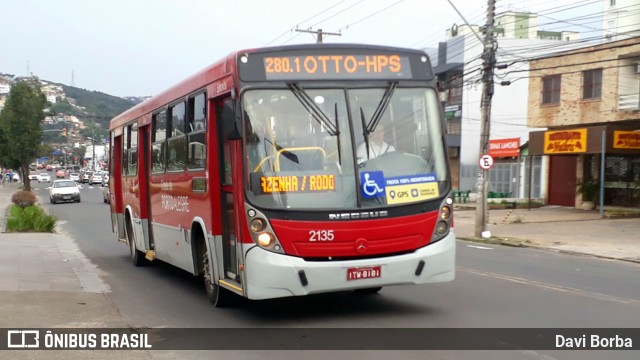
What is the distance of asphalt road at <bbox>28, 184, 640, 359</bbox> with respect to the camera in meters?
7.50

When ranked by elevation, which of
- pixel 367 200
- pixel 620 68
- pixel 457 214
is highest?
pixel 620 68

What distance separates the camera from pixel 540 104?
33656 millimetres

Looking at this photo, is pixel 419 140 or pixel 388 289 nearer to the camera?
pixel 419 140

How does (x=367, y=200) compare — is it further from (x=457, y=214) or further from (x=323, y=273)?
(x=457, y=214)

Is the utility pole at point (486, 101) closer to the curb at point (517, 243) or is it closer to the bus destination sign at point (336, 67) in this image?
the curb at point (517, 243)

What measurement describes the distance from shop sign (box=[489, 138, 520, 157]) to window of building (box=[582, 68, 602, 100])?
371 inches

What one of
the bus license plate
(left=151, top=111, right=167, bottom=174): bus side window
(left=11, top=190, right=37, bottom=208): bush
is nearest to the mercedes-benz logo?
the bus license plate

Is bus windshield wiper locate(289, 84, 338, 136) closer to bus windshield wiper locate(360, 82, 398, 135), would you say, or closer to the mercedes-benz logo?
bus windshield wiper locate(360, 82, 398, 135)

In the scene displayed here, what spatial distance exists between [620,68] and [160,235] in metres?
24.2

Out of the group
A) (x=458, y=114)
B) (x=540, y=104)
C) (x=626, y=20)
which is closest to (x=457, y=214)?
(x=540, y=104)

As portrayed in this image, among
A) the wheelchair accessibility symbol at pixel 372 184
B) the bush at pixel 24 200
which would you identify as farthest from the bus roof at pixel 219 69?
the bush at pixel 24 200

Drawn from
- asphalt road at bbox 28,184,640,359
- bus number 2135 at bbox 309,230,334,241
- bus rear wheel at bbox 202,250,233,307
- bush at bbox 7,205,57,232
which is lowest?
bush at bbox 7,205,57,232

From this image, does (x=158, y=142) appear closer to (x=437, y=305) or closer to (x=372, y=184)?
(x=372, y=184)

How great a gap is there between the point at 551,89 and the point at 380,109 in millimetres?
27942
